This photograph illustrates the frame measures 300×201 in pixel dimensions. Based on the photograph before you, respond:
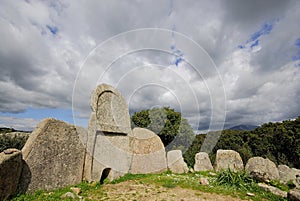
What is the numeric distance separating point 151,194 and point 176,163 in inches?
227

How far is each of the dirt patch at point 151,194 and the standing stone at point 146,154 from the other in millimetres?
2892

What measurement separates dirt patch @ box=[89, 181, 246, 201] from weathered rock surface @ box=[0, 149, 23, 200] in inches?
95.0

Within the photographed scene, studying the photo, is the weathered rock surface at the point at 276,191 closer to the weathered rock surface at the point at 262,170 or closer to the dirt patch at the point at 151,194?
the weathered rock surface at the point at 262,170

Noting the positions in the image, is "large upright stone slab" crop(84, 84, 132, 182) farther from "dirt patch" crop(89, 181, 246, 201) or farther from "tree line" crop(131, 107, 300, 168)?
"tree line" crop(131, 107, 300, 168)

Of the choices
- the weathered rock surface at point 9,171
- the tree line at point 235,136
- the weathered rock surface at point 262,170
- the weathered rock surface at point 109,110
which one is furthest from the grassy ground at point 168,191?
the tree line at point 235,136

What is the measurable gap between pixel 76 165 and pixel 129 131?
138 inches

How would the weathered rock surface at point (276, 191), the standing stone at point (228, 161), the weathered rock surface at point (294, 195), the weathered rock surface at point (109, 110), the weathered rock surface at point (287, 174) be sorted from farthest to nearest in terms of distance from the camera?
the standing stone at point (228, 161) < the weathered rock surface at point (287, 174) < the weathered rock surface at point (109, 110) < the weathered rock surface at point (276, 191) < the weathered rock surface at point (294, 195)

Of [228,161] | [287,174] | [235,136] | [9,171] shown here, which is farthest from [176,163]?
[235,136]

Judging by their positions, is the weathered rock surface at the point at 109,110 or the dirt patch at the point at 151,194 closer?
the dirt patch at the point at 151,194

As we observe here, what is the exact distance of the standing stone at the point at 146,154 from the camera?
11.3 metres

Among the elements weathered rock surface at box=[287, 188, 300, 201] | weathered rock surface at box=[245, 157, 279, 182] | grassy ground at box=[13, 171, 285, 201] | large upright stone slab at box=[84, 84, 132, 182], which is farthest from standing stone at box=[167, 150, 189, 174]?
weathered rock surface at box=[287, 188, 300, 201]

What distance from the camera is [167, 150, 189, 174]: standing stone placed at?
12320 millimetres

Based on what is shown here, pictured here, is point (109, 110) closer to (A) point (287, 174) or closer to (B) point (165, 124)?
(A) point (287, 174)

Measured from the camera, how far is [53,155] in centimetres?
737
